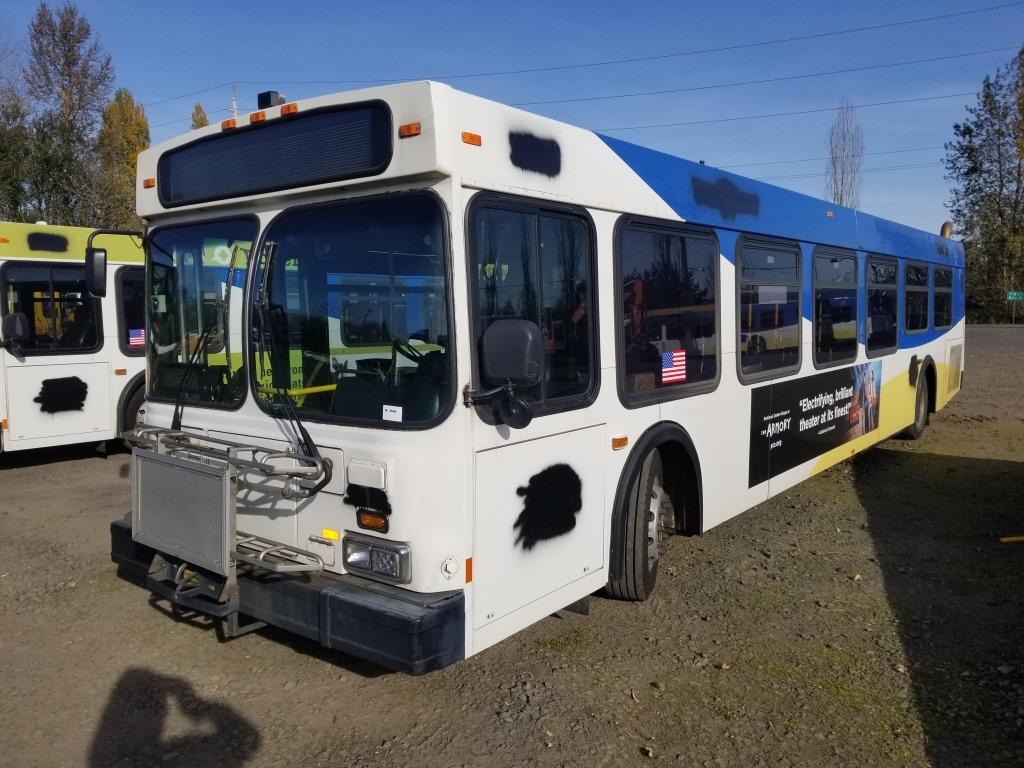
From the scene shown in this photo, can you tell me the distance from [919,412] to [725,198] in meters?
5.93

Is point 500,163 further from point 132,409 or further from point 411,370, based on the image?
point 132,409

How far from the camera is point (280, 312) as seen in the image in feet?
12.1

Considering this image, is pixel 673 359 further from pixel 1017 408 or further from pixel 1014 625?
pixel 1017 408

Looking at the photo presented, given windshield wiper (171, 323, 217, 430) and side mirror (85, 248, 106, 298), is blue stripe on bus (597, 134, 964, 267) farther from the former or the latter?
side mirror (85, 248, 106, 298)

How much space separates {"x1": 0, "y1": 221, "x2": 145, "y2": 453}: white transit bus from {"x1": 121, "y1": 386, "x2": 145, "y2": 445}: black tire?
11 millimetres

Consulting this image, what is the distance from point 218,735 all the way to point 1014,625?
4203 millimetres

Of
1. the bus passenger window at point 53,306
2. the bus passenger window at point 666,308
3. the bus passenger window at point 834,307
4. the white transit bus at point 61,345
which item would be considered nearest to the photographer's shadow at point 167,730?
the bus passenger window at point 666,308

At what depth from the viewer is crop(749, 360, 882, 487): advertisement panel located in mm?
5898

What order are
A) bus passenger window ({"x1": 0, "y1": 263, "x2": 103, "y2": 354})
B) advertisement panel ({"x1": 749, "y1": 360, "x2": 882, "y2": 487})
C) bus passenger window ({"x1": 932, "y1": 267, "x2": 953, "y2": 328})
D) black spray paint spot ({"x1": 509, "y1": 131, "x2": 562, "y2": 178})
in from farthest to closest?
bus passenger window ({"x1": 932, "y1": 267, "x2": 953, "y2": 328}) < bus passenger window ({"x1": 0, "y1": 263, "x2": 103, "y2": 354}) < advertisement panel ({"x1": 749, "y1": 360, "x2": 882, "y2": 487}) < black spray paint spot ({"x1": 509, "y1": 131, "x2": 562, "y2": 178})

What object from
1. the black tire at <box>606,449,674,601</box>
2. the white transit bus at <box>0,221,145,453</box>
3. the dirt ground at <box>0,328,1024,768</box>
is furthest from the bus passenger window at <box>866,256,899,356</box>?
the white transit bus at <box>0,221,145,453</box>

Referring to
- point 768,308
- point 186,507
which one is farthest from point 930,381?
point 186,507

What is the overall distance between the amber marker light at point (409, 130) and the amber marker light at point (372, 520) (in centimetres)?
154

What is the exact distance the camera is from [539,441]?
370 centimetres

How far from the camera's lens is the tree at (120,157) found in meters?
23.4
